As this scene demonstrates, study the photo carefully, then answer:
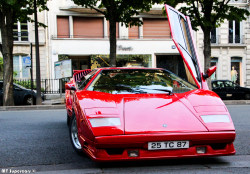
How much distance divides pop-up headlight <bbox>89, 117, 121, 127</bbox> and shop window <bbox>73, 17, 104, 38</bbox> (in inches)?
842

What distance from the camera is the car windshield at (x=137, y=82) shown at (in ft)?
13.5

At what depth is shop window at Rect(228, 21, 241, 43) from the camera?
26.1m

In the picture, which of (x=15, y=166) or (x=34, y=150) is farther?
(x=34, y=150)

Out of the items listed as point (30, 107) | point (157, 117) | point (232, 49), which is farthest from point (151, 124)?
point (232, 49)

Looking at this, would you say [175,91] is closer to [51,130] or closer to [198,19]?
[51,130]

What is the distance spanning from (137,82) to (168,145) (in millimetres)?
1349

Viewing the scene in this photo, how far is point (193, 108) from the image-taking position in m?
3.55

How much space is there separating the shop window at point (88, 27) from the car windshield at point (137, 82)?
19938 mm

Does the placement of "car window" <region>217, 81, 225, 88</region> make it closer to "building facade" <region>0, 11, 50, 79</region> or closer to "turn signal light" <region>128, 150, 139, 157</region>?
"building facade" <region>0, 11, 50, 79</region>

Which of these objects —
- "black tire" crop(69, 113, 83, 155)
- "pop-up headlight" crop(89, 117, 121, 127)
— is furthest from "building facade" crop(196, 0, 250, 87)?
"pop-up headlight" crop(89, 117, 121, 127)

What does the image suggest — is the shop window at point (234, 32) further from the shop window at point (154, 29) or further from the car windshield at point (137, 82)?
the car windshield at point (137, 82)

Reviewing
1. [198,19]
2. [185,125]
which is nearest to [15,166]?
[185,125]

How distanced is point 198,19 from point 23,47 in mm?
13637

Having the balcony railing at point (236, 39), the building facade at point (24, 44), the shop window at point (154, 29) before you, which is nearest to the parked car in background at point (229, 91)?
the shop window at point (154, 29)
